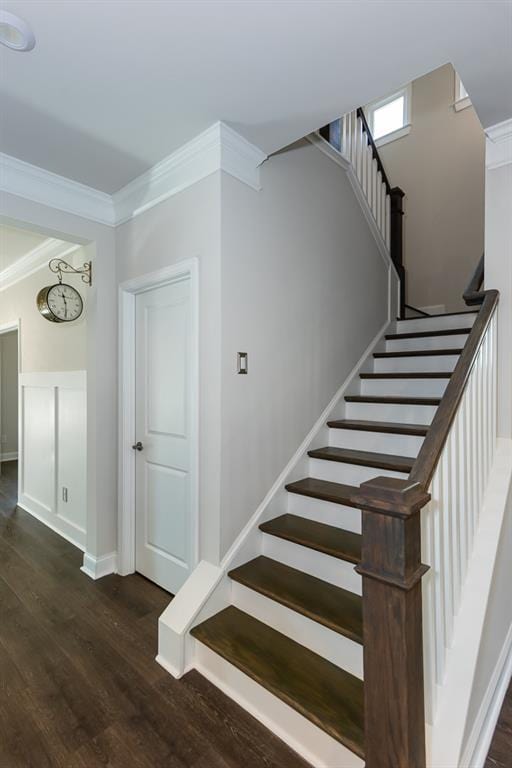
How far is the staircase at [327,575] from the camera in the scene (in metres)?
1.54

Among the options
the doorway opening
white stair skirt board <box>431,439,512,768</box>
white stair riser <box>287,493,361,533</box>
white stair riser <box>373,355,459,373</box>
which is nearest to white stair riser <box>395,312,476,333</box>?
white stair riser <box>373,355,459,373</box>

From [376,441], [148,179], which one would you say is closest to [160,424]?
[376,441]

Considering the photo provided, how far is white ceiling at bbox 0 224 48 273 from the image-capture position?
10.9 ft

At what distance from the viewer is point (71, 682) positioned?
5.86ft

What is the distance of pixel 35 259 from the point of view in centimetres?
375

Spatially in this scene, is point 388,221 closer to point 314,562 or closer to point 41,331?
point 314,562

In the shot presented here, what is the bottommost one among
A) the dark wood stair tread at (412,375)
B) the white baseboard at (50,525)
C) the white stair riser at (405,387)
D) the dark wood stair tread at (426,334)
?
the white baseboard at (50,525)

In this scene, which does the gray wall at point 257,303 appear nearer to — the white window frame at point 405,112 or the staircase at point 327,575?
the staircase at point 327,575

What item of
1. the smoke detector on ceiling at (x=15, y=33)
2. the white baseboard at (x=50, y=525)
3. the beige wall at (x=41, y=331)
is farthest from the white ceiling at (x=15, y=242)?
the white baseboard at (x=50, y=525)

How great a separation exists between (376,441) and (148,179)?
2218 mm

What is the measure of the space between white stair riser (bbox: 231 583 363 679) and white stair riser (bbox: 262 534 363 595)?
252 mm

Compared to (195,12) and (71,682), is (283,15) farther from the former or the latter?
(71,682)

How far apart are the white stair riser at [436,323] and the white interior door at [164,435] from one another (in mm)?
2344

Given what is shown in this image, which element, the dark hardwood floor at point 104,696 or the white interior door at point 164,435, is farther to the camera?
the white interior door at point 164,435
